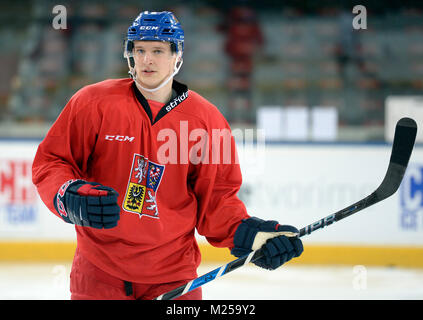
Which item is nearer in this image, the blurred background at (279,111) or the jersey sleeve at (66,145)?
the jersey sleeve at (66,145)

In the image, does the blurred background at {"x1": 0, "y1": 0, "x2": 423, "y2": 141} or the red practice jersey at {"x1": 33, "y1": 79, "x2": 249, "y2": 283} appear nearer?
the red practice jersey at {"x1": 33, "y1": 79, "x2": 249, "y2": 283}

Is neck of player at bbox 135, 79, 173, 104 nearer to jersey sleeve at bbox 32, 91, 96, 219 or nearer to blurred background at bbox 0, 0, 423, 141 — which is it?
jersey sleeve at bbox 32, 91, 96, 219

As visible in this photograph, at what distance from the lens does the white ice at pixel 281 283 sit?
339cm

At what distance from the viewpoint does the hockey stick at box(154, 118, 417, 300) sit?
1.70m

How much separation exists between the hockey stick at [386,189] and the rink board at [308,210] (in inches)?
90.0

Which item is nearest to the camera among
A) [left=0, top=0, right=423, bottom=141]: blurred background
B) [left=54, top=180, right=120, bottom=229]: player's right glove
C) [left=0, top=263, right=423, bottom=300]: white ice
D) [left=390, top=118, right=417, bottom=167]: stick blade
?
[left=54, top=180, right=120, bottom=229]: player's right glove

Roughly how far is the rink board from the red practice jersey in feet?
7.46

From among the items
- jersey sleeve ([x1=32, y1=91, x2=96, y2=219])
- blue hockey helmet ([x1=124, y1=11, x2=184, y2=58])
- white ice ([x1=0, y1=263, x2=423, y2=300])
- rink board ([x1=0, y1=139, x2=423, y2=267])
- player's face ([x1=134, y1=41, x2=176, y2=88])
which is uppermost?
blue hockey helmet ([x1=124, y1=11, x2=184, y2=58])

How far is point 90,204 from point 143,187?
254 mm

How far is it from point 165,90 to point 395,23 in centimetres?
407

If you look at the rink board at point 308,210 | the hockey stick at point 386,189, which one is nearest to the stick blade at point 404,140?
the hockey stick at point 386,189

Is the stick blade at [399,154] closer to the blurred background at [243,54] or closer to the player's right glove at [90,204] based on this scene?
the player's right glove at [90,204]

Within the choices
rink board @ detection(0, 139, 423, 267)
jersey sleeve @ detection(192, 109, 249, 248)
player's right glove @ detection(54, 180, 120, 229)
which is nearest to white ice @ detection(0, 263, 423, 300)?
rink board @ detection(0, 139, 423, 267)

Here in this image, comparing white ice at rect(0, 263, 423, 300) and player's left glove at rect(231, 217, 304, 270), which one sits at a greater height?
player's left glove at rect(231, 217, 304, 270)
